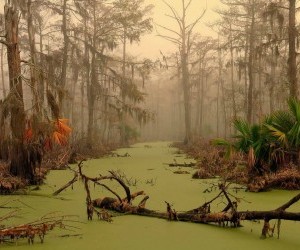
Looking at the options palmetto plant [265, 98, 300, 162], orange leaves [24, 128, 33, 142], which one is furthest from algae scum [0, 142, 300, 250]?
orange leaves [24, 128, 33, 142]

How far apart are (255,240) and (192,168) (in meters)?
7.97

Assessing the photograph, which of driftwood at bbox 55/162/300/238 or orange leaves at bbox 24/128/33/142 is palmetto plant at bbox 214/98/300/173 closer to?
driftwood at bbox 55/162/300/238

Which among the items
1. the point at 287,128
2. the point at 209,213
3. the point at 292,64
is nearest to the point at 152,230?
the point at 209,213

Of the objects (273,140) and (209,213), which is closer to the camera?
(209,213)

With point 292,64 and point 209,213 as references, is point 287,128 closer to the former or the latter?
point 209,213

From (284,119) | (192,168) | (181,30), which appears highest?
(181,30)

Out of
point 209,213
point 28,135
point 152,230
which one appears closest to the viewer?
point 152,230

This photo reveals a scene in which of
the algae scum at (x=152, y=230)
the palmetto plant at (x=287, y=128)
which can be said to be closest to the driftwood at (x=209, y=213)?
the algae scum at (x=152, y=230)

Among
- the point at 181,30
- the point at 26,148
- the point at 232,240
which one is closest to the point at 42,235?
the point at 232,240

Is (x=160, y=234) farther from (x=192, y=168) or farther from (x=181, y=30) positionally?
(x=181, y=30)

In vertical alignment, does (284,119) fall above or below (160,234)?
above

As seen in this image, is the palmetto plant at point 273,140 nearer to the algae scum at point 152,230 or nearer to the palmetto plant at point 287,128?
the palmetto plant at point 287,128

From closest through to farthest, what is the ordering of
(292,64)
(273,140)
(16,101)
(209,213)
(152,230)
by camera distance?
(152,230), (209,213), (16,101), (273,140), (292,64)

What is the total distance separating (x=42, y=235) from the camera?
408 centimetres
